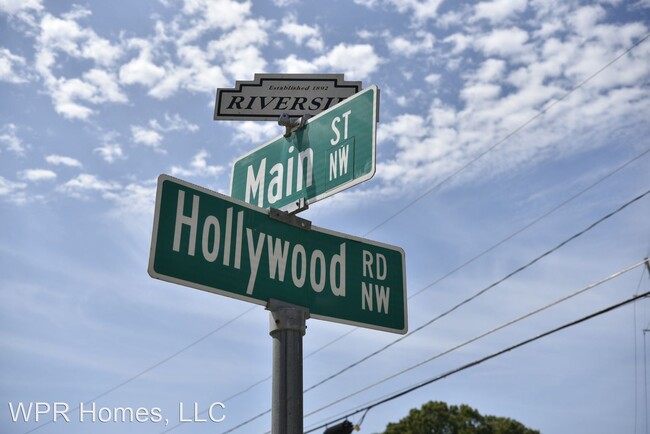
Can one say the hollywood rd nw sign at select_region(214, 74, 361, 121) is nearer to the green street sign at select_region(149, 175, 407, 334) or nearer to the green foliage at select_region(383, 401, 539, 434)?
the green street sign at select_region(149, 175, 407, 334)

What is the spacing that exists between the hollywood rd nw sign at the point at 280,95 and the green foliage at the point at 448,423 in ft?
118

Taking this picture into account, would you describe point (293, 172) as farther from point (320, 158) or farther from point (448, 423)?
point (448, 423)

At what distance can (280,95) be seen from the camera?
4254 mm

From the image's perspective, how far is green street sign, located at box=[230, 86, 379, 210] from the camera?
3510mm

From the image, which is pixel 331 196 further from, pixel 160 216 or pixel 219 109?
pixel 219 109

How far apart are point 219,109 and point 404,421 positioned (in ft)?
120

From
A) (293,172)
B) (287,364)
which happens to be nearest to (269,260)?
(287,364)

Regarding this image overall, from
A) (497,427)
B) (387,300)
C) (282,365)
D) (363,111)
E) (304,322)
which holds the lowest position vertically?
(282,365)

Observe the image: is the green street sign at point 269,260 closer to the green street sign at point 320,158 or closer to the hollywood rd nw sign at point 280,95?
the green street sign at point 320,158

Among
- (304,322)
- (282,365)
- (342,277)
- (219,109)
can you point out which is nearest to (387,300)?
(342,277)

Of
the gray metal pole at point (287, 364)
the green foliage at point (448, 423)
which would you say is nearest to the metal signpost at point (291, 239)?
the gray metal pole at point (287, 364)

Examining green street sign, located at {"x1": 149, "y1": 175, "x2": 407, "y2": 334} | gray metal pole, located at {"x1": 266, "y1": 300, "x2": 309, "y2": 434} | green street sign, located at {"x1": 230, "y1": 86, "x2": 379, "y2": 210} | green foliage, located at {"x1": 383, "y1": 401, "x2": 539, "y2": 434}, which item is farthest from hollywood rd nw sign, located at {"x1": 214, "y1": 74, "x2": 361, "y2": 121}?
green foliage, located at {"x1": 383, "y1": 401, "x2": 539, "y2": 434}

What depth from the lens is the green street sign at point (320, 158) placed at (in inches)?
138

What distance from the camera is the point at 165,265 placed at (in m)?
2.99
